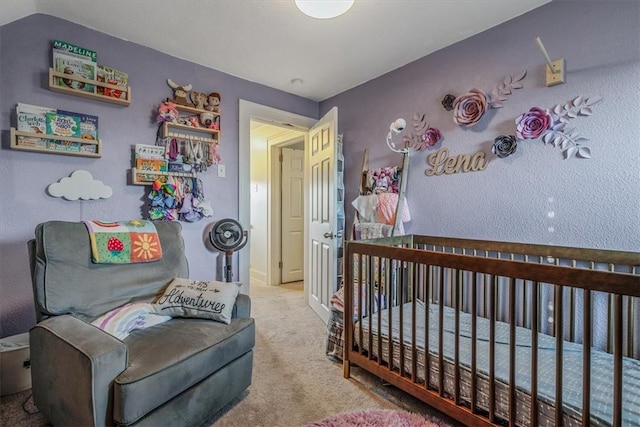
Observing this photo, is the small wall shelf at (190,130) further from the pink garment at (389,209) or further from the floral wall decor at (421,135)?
the floral wall decor at (421,135)

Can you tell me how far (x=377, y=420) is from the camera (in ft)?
4.84

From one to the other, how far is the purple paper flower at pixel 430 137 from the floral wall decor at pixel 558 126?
1.76 feet

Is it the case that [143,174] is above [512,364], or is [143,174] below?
above

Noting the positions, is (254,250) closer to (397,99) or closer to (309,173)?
(309,173)

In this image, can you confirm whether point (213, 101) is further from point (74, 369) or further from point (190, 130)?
point (74, 369)

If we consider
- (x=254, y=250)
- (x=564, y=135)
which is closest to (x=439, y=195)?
(x=564, y=135)

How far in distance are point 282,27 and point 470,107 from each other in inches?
55.1

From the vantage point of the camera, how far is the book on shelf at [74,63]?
200cm

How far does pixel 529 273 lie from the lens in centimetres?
118

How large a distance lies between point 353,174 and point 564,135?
1.71 meters

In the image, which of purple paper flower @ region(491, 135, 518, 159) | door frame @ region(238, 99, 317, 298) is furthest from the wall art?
purple paper flower @ region(491, 135, 518, 159)

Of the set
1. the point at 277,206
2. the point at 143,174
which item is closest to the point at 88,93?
the point at 143,174

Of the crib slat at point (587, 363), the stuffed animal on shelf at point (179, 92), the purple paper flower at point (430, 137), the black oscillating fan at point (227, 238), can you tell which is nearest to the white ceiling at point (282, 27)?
the stuffed animal on shelf at point (179, 92)

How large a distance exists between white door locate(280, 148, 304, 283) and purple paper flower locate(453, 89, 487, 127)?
2.60 m
